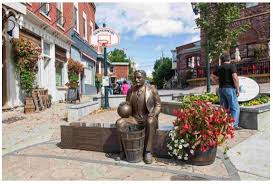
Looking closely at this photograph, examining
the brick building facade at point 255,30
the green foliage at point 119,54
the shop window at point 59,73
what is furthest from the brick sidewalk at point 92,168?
the green foliage at point 119,54

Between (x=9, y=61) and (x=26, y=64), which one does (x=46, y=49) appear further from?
(x=9, y=61)

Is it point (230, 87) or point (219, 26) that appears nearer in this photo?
point (230, 87)

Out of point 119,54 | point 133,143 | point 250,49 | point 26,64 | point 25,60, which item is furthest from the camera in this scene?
point 119,54

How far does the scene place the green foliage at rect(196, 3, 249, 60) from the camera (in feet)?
36.7

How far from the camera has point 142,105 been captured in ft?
14.9

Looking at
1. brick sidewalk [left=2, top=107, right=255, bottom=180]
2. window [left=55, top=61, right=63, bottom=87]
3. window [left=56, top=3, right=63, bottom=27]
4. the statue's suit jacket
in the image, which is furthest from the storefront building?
the statue's suit jacket

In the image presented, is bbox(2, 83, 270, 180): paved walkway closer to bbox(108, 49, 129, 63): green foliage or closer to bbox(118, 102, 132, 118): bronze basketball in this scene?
bbox(118, 102, 132, 118): bronze basketball

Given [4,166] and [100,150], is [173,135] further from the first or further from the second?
[4,166]

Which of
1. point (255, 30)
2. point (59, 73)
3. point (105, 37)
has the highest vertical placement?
point (255, 30)

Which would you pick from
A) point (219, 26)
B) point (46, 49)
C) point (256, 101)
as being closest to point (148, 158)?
point (256, 101)

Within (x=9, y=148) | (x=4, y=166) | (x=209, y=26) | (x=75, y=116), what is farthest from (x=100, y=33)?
(x=4, y=166)

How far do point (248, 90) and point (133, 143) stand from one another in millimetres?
4464

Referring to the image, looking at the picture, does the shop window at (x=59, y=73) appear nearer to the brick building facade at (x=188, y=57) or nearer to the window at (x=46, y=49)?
the window at (x=46, y=49)

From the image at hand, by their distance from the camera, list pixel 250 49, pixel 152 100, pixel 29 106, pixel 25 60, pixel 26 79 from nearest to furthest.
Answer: pixel 152 100
pixel 29 106
pixel 25 60
pixel 26 79
pixel 250 49
